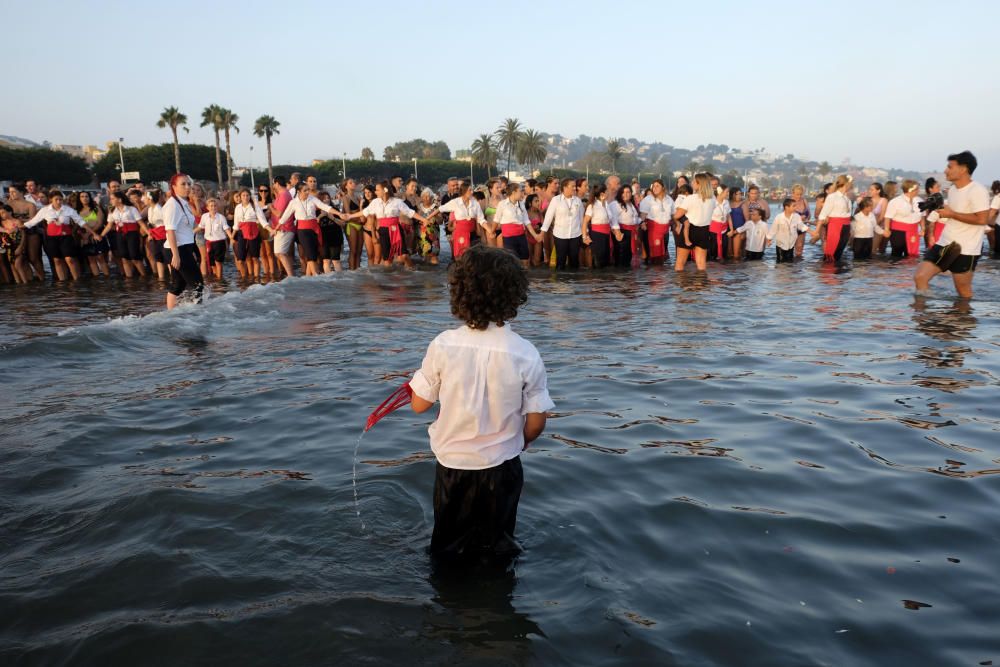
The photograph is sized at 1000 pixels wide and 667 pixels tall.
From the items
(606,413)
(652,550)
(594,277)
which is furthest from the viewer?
(594,277)

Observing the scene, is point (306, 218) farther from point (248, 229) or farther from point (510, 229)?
point (510, 229)

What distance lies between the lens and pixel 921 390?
6078 mm

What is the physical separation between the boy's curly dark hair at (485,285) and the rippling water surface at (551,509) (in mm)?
1207

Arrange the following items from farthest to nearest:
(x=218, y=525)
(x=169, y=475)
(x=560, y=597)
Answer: (x=169, y=475) → (x=218, y=525) → (x=560, y=597)

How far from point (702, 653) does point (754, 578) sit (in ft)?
2.09

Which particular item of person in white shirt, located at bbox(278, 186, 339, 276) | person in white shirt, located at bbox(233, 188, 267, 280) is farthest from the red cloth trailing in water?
person in white shirt, located at bbox(233, 188, 267, 280)

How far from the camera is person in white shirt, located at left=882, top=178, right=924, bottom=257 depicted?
17188mm

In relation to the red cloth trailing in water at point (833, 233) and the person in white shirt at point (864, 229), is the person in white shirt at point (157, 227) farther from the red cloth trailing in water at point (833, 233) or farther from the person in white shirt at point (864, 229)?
the person in white shirt at point (864, 229)

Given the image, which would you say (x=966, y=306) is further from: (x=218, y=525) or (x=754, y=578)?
(x=218, y=525)

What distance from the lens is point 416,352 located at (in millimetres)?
8023

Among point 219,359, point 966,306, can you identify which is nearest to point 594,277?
point 966,306

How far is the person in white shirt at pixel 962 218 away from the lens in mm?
9016

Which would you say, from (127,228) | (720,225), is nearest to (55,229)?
(127,228)

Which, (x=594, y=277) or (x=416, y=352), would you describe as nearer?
(x=416, y=352)
